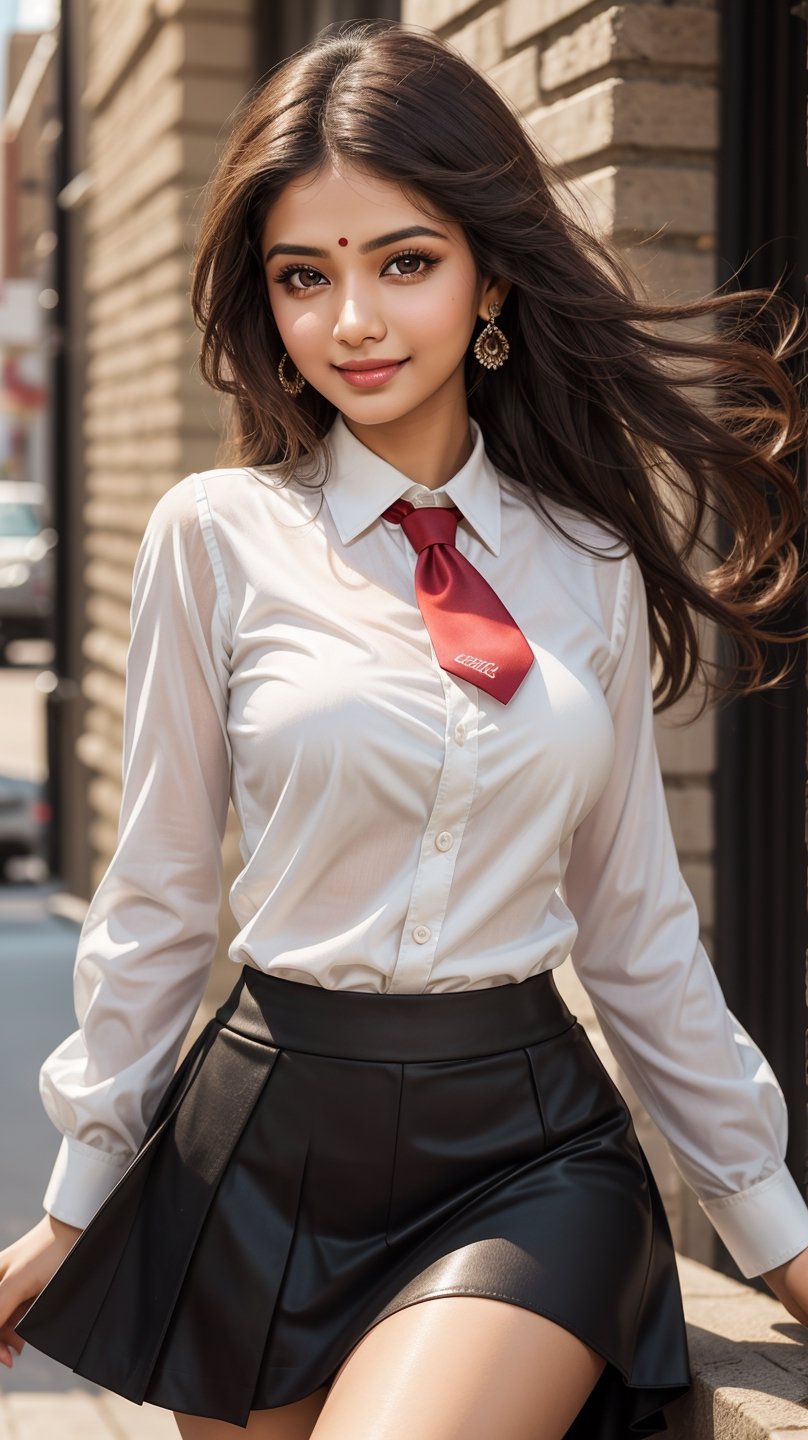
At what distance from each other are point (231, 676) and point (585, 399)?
623 mm

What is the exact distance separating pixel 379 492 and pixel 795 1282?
106cm

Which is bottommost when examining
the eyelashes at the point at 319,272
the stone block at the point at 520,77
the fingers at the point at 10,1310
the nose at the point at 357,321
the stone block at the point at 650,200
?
the fingers at the point at 10,1310

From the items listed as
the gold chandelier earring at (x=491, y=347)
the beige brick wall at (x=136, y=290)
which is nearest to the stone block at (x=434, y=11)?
the beige brick wall at (x=136, y=290)

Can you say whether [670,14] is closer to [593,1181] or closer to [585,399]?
[585,399]

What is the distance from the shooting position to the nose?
2102 millimetres

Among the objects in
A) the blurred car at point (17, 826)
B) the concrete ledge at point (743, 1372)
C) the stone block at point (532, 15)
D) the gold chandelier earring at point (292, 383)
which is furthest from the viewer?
the blurred car at point (17, 826)

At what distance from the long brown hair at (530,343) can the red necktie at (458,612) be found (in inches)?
7.0

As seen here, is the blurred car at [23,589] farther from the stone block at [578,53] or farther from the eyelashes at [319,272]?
the eyelashes at [319,272]

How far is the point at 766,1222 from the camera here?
7.18ft

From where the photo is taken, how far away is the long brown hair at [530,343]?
84.7 inches

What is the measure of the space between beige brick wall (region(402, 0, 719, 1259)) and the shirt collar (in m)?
0.63

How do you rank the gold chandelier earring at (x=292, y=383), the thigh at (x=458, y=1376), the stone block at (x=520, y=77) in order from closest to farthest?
the thigh at (x=458, y=1376) < the gold chandelier earring at (x=292, y=383) < the stone block at (x=520, y=77)

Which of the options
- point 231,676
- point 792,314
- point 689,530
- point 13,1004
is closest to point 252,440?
point 231,676

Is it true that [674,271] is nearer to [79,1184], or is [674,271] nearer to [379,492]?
[379,492]
